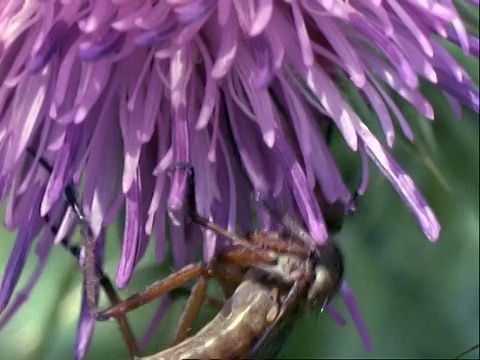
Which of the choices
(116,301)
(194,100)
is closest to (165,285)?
(116,301)

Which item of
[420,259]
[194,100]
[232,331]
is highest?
[194,100]

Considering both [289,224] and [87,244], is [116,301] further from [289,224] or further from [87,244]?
[289,224]

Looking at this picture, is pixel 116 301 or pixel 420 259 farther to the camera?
pixel 420 259

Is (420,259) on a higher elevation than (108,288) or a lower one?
lower

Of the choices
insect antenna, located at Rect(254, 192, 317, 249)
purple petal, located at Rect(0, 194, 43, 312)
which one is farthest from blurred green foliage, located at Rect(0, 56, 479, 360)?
purple petal, located at Rect(0, 194, 43, 312)

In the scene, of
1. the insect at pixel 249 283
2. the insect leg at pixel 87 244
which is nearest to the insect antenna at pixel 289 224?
the insect at pixel 249 283

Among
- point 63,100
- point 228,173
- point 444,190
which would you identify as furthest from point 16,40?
point 444,190

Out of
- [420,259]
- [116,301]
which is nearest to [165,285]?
[116,301]

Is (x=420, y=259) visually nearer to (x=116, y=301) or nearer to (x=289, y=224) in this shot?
(x=289, y=224)

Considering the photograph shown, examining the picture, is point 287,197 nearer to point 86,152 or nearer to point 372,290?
point 86,152
